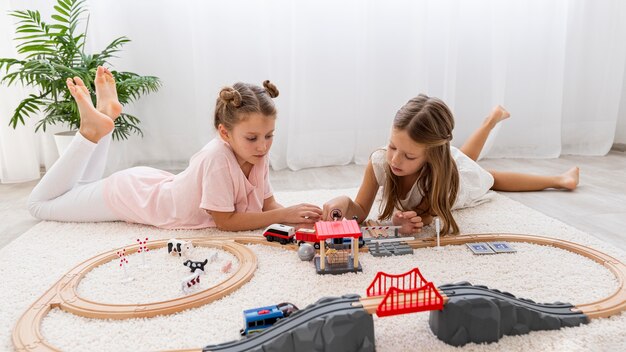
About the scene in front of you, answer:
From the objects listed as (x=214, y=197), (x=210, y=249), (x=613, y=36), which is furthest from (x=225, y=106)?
(x=613, y=36)

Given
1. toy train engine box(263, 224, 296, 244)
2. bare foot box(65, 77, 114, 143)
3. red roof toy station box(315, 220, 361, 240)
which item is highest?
bare foot box(65, 77, 114, 143)

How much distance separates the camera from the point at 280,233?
1443 millimetres

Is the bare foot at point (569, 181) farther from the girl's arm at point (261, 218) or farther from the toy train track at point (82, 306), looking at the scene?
the toy train track at point (82, 306)

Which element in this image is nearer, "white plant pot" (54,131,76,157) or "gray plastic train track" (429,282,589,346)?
"gray plastic train track" (429,282,589,346)

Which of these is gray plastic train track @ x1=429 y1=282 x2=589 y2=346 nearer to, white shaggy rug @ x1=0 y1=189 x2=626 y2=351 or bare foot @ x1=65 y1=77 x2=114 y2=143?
white shaggy rug @ x1=0 y1=189 x2=626 y2=351

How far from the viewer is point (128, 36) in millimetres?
2545

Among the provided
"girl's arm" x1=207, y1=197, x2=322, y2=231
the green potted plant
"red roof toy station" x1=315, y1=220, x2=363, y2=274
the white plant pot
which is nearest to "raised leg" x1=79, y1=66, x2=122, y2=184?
the green potted plant

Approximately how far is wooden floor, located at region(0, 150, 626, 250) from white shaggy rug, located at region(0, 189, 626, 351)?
12 centimetres

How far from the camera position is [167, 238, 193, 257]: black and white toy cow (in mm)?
1385

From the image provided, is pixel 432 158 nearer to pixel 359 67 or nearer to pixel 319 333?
pixel 319 333

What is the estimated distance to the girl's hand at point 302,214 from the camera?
1533mm

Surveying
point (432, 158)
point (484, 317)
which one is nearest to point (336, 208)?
point (432, 158)

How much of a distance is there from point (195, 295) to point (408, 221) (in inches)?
27.5

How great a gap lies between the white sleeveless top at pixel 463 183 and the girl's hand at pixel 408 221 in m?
0.12
